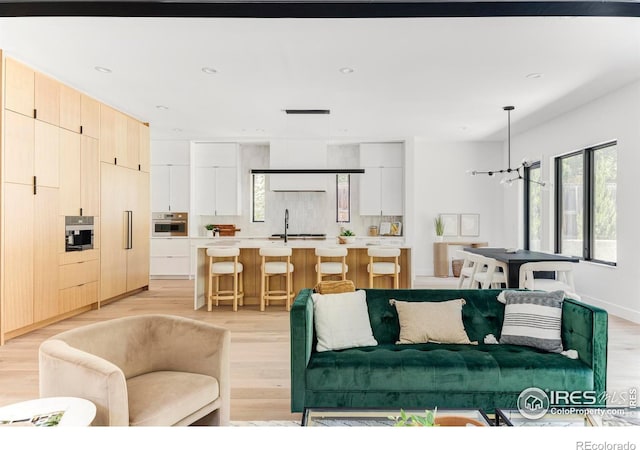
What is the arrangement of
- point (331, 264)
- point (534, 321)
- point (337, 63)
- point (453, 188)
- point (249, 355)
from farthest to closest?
point (453, 188) → point (331, 264) → point (337, 63) → point (249, 355) → point (534, 321)

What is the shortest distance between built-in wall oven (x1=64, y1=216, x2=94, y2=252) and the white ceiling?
1.69 metres

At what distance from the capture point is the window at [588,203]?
5.55m

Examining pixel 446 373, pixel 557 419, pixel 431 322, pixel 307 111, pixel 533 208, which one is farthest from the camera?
pixel 533 208

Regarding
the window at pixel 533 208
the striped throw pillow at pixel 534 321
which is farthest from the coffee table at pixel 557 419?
the window at pixel 533 208

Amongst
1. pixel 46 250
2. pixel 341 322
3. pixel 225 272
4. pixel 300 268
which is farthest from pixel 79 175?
pixel 341 322

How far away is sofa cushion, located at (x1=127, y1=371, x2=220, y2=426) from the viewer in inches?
71.3

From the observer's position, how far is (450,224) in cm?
891

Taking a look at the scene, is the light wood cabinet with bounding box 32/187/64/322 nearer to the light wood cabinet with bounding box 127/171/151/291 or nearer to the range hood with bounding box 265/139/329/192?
the light wood cabinet with bounding box 127/171/151/291

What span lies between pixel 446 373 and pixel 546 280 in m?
3.25

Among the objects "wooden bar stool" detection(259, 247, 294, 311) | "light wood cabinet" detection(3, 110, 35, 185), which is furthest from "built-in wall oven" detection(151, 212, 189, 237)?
"light wood cabinet" detection(3, 110, 35, 185)

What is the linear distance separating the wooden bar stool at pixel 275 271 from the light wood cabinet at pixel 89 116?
2.79 metres

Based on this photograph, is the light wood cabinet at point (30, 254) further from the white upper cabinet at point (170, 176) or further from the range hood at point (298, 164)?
the white upper cabinet at point (170, 176)
